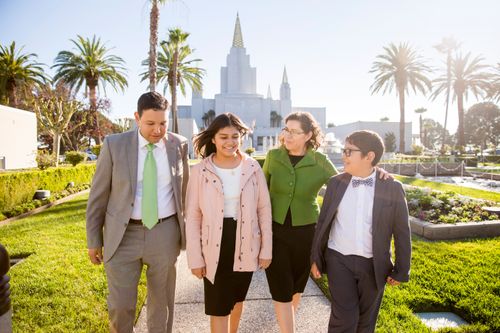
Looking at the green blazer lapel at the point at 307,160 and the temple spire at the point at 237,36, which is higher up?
the temple spire at the point at 237,36

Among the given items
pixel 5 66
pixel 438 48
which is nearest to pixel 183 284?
pixel 5 66

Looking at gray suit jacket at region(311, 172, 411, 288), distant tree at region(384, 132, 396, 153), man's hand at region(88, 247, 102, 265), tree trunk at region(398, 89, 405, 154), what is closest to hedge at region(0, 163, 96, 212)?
man's hand at region(88, 247, 102, 265)

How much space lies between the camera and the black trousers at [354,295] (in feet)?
8.76

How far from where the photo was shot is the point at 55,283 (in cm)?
488

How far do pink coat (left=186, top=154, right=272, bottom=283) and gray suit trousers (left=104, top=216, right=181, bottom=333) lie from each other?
0.84 ft

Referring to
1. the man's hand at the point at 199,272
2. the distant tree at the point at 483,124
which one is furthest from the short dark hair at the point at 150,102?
the distant tree at the point at 483,124

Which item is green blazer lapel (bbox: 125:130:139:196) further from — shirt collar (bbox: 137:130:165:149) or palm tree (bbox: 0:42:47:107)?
palm tree (bbox: 0:42:47:107)

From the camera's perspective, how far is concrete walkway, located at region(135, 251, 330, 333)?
363cm

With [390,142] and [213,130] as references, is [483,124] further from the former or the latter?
[213,130]

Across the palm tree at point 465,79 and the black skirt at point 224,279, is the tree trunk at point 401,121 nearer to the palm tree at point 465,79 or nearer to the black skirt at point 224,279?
the palm tree at point 465,79

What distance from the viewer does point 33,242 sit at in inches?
283

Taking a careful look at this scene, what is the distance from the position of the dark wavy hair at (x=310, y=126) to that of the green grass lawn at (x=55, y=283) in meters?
2.85

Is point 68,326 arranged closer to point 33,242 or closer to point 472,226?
point 33,242

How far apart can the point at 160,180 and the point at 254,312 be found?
2031 mm
